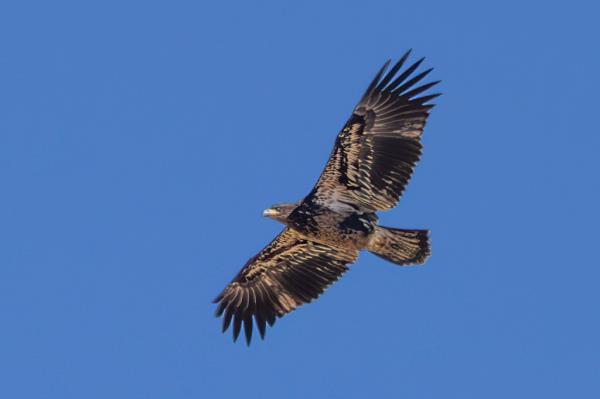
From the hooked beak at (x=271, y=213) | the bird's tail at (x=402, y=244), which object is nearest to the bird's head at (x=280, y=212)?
the hooked beak at (x=271, y=213)

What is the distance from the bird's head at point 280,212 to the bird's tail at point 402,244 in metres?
1.53

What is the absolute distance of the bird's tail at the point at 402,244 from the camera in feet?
62.4

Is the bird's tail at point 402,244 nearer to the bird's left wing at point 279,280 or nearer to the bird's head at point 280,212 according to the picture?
the bird's left wing at point 279,280

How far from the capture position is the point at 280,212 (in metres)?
19.5

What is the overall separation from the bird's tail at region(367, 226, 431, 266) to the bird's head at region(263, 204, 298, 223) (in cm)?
153

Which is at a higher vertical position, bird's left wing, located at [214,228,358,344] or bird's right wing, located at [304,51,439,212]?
bird's right wing, located at [304,51,439,212]

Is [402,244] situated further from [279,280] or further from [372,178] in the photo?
[279,280]

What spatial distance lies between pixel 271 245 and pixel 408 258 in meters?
2.76

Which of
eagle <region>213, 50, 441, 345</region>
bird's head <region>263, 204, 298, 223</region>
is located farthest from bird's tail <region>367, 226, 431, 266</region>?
bird's head <region>263, 204, 298, 223</region>

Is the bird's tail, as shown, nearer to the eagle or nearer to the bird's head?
the eagle

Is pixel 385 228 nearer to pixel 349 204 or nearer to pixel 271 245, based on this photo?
pixel 349 204

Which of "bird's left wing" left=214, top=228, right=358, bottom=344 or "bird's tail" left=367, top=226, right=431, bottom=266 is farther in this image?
"bird's left wing" left=214, top=228, right=358, bottom=344

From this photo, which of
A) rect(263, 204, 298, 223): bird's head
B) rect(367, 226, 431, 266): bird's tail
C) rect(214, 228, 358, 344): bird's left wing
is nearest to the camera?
rect(367, 226, 431, 266): bird's tail

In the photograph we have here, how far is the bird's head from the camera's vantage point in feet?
64.1
